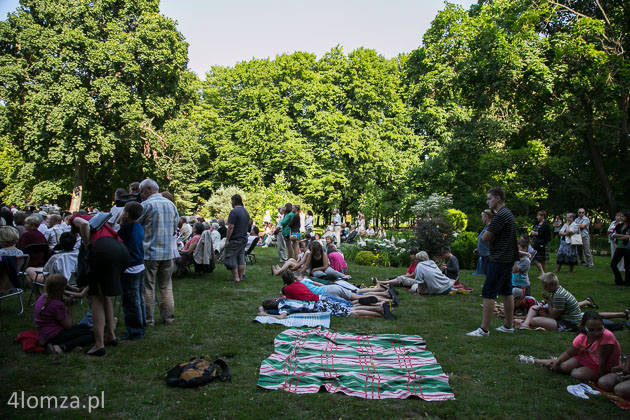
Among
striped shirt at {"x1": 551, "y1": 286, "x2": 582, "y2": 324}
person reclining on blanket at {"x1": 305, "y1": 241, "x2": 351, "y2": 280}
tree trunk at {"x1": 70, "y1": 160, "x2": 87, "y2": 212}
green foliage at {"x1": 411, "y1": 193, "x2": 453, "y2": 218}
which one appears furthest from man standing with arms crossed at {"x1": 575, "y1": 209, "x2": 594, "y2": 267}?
tree trunk at {"x1": 70, "y1": 160, "x2": 87, "y2": 212}

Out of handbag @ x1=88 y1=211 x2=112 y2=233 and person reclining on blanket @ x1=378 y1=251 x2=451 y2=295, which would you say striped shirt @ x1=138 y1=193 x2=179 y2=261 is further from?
person reclining on blanket @ x1=378 y1=251 x2=451 y2=295

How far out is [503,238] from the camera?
5461 millimetres

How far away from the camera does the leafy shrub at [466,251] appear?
12320mm

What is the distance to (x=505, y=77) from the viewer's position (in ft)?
56.1

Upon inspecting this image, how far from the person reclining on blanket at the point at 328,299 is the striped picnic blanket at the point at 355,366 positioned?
118cm

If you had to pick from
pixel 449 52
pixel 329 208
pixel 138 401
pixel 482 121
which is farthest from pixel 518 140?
pixel 138 401

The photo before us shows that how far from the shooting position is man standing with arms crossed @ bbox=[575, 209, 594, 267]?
11.9 meters

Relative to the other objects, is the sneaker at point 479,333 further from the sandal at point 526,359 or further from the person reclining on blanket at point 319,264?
the person reclining on blanket at point 319,264

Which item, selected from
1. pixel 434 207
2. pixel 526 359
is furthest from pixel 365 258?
pixel 526 359

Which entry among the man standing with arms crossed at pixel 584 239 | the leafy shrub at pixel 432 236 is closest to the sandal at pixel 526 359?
the leafy shrub at pixel 432 236

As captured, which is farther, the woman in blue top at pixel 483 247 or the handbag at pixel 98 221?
the woman in blue top at pixel 483 247

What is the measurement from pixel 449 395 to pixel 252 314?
3593mm

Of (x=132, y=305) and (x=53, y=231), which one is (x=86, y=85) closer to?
(x=53, y=231)

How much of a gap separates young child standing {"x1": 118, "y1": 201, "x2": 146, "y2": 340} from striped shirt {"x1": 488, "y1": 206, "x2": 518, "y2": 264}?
15.4 ft
